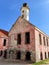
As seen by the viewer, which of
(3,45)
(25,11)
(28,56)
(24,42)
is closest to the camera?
(28,56)

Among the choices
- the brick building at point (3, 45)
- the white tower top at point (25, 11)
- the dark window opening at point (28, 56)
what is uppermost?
the white tower top at point (25, 11)

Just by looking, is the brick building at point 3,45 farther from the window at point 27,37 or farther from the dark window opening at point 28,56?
the dark window opening at point 28,56

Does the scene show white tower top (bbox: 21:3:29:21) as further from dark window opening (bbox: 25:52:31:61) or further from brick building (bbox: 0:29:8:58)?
dark window opening (bbox: 25:52:31:61)

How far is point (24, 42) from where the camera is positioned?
22875 millimetres

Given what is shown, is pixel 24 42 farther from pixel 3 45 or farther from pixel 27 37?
pixel 3 45

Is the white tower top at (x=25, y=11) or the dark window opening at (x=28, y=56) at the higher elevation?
the white tower top at (x=25, y=11)

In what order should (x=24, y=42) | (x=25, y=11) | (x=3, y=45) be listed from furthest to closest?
(x=3, y=45) → (x=25, y=11) → (x=24, y=42)

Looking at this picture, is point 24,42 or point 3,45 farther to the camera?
point 3,45

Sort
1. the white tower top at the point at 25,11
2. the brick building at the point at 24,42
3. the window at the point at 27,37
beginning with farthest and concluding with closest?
the white tower top at the point at 25,11 → the window at the point at 27,37 → the brick building at the point at 24,42

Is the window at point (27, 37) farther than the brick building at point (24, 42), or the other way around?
the window at point (27, 37)

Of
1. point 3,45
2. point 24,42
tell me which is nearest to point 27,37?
point 24,42

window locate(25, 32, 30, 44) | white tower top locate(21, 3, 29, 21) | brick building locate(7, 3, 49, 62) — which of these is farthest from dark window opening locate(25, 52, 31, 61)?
white tower top locate(21, 3, 29, 21)

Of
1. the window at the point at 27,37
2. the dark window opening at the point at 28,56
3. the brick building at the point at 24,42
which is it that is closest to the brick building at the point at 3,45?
the brick building at the point at 24,42

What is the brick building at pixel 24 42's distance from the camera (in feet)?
70.8
